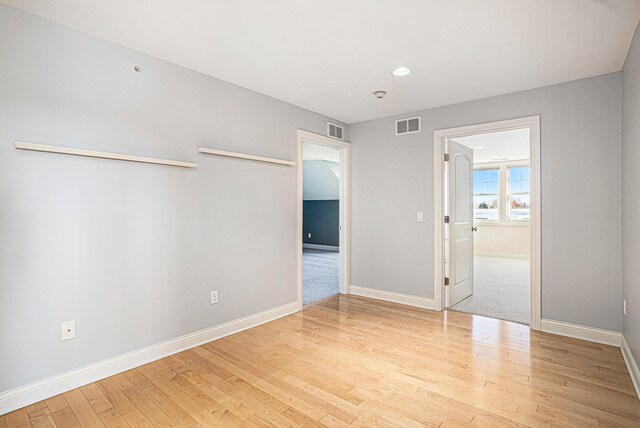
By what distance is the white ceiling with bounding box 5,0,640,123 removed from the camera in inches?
79.4

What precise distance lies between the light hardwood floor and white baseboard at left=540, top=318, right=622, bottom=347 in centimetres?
9

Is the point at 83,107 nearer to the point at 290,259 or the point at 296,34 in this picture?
the point at 296,34

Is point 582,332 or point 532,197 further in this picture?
point 532,197

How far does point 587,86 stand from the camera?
3.02 metres

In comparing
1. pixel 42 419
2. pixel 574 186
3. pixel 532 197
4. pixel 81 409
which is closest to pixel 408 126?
pixel 532 197

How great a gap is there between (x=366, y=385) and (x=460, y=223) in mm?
2752

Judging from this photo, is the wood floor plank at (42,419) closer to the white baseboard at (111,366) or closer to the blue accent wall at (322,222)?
the white baseboard at (111,366)

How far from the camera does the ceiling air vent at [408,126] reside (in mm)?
4105

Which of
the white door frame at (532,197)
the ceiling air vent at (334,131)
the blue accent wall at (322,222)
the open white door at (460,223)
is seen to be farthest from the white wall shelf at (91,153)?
the blue accent wall at (322,222)

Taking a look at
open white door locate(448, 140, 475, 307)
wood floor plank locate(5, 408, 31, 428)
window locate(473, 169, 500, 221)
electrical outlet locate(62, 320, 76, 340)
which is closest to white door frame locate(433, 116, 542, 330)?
open white door locate(448, 140, 475, 307)

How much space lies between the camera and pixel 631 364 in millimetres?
2398

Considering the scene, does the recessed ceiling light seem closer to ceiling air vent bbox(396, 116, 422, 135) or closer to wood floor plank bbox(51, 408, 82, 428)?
ceiling air vent bbox(396, 116, 422, 135)

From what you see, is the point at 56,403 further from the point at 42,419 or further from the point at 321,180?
the point at 321,180

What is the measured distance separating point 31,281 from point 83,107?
3.93 feet
